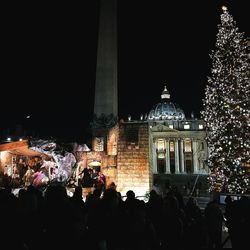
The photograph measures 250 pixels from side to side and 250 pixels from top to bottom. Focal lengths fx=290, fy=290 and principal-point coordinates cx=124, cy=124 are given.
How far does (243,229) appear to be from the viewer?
6398 mm

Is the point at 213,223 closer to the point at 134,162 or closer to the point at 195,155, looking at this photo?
the point at 134,162

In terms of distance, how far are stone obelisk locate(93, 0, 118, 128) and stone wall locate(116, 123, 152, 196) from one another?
3212 mm

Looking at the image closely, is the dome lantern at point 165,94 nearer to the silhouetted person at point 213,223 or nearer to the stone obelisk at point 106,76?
the stone obelisk at point 106,76

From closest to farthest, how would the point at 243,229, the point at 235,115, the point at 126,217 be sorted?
the point at 126,217, the point at 243,229, the point at 235,115

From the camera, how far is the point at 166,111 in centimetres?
10719

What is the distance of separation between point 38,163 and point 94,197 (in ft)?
53.9

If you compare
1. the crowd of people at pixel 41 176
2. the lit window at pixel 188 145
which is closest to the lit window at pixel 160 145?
the lit window at pixel 188 145

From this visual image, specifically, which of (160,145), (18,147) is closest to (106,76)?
(18,147)

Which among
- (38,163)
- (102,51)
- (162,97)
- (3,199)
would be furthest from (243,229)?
(162,97)

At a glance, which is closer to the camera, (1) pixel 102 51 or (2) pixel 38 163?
(2) pixel 38 163

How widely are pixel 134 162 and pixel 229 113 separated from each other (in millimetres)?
7576

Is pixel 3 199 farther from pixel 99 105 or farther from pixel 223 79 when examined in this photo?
pixel 99 105

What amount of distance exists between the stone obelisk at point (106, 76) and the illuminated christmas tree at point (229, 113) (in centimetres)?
890

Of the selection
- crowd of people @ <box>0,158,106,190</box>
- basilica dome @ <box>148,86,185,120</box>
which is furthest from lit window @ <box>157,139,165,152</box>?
crowd of people @ <box>0,158,106,190</box>
